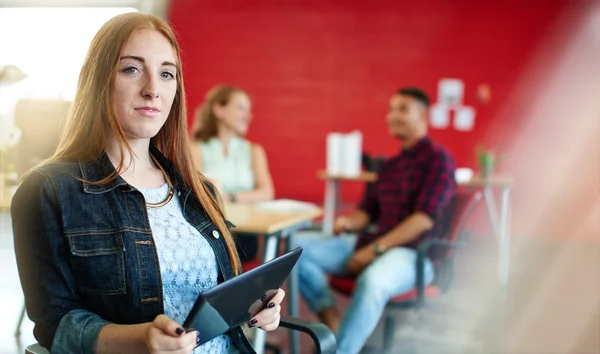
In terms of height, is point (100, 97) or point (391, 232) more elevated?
point (100, 97)

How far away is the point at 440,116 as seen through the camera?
20.8 feet

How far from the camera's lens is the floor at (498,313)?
308cm

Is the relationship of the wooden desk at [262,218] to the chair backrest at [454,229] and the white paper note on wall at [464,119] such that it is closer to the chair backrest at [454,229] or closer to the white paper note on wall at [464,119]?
the chair backrest at [454,229]

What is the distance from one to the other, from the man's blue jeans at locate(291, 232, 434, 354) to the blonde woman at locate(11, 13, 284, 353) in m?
1.14

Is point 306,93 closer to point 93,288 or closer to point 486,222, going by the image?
point 486,222

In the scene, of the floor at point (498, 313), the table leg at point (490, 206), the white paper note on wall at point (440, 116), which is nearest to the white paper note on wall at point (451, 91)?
the white paper note on wall at point (440, 116)

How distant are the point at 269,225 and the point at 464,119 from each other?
15.0ft

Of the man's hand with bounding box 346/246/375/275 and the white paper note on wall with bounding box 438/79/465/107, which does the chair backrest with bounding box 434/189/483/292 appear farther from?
the white paper note on wall with bounding box 438/79/465/107

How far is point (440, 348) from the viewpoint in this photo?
3.05 m

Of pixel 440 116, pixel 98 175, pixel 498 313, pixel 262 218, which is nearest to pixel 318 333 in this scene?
pixel 98 175

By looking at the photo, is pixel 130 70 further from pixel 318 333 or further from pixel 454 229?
pixel 454 229

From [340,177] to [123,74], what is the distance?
3764 mm

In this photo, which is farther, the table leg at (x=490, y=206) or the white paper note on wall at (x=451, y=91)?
the white paper note on wall at (x=451, y=91)

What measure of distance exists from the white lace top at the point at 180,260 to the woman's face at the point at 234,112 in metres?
2.23
